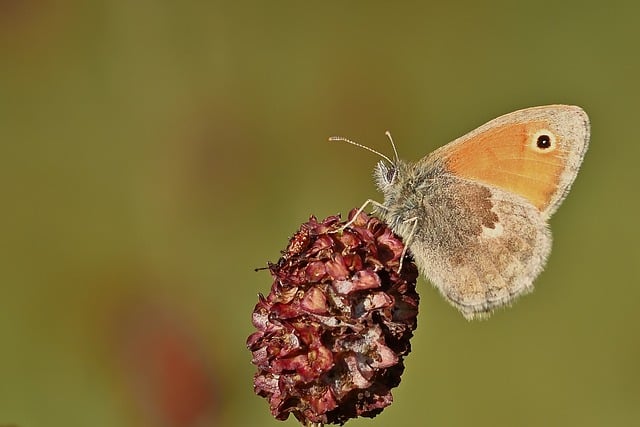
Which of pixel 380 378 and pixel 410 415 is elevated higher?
pixel 410 415

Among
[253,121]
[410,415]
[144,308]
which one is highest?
[253,121]

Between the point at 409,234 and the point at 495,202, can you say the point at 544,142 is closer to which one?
the point at 495,202

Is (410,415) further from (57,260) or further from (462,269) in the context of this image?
(57,260)

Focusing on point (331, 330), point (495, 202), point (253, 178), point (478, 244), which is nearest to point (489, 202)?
point (495, 202)

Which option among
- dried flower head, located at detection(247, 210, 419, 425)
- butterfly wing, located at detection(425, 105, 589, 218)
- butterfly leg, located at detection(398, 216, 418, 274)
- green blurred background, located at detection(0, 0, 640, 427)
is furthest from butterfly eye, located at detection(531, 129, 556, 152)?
green blurred background, located at detection(0, 0, 640, 427)

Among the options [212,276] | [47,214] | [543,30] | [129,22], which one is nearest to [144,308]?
[212,276]

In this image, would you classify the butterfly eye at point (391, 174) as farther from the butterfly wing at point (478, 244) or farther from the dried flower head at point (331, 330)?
the dried flower head at point (331, 330)

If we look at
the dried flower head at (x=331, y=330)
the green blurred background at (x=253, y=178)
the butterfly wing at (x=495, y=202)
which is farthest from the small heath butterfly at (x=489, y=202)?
the green blurred background at (x=253, y=178)
